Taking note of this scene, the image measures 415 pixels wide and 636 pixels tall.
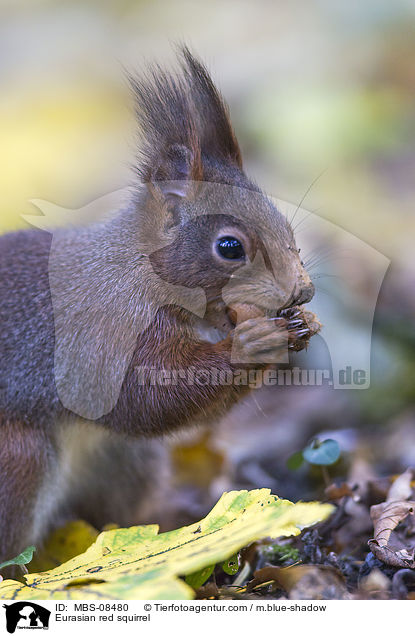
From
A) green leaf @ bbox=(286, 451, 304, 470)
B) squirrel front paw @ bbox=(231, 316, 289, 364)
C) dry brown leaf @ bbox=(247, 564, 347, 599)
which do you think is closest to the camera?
dry brown leaf @ bbox=(247, 564, 347, 599)

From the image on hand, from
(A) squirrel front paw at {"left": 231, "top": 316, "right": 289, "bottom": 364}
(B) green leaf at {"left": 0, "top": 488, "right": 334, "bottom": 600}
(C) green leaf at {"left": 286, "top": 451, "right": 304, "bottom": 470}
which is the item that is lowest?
(B) green leaf at {"left": 0, "top": 488, "right": 334, "bottom": 600}

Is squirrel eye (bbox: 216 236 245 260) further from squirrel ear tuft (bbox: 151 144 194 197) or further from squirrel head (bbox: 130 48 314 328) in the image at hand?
squirrel ear tuft (bbox: 151 144 194 197)

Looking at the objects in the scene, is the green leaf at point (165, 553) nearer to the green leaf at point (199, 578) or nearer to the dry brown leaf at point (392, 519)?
the green leaf at point (199, 578)

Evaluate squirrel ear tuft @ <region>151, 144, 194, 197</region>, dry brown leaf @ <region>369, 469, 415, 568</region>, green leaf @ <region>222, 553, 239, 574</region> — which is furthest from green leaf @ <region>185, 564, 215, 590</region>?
squirrel ear tuft @ <region>151, 144, 194, 197</region>

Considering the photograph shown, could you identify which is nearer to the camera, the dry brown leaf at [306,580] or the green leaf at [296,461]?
the dry brown leaf at [306,580]

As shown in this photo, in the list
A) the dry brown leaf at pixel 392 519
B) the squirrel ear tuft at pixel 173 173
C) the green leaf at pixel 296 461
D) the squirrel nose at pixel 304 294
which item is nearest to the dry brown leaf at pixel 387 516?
the dry brown leaf at pixel 392 519

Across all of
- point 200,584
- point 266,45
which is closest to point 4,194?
point 266,45

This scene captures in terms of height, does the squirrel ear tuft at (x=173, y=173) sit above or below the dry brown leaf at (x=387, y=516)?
above

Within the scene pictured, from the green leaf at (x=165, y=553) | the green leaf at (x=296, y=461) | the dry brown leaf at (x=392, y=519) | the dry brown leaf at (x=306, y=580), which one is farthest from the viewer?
the green leaf at (x=296, y=461)
